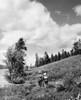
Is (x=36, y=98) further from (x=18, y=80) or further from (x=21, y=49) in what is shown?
(x=21, y=49)

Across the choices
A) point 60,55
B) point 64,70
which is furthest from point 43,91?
point 60,55

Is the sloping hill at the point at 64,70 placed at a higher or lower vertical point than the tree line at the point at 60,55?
lower

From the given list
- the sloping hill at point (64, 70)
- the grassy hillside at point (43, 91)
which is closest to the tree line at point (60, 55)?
the sloping hill at point (64, 70)

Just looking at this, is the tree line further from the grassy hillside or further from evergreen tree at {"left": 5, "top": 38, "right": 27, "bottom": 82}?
the grassy hillside

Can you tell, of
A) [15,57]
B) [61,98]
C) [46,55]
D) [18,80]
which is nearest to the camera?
[61,98]

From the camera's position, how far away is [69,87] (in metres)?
17.9

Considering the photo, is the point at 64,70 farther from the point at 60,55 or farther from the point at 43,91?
the point at 60,55

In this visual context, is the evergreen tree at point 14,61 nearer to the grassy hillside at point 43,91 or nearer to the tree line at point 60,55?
the grassy hillside at point 43,91

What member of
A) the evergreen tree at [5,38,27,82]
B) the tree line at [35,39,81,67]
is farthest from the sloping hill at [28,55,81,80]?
the tree line at [35,39,81,67]

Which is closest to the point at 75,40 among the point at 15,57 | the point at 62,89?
the point at 15,57

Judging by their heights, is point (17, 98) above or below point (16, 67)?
below

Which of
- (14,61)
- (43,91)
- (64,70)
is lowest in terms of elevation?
(43,91)

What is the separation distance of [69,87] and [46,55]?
92693mm

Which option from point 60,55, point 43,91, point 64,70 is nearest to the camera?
point 43,91
